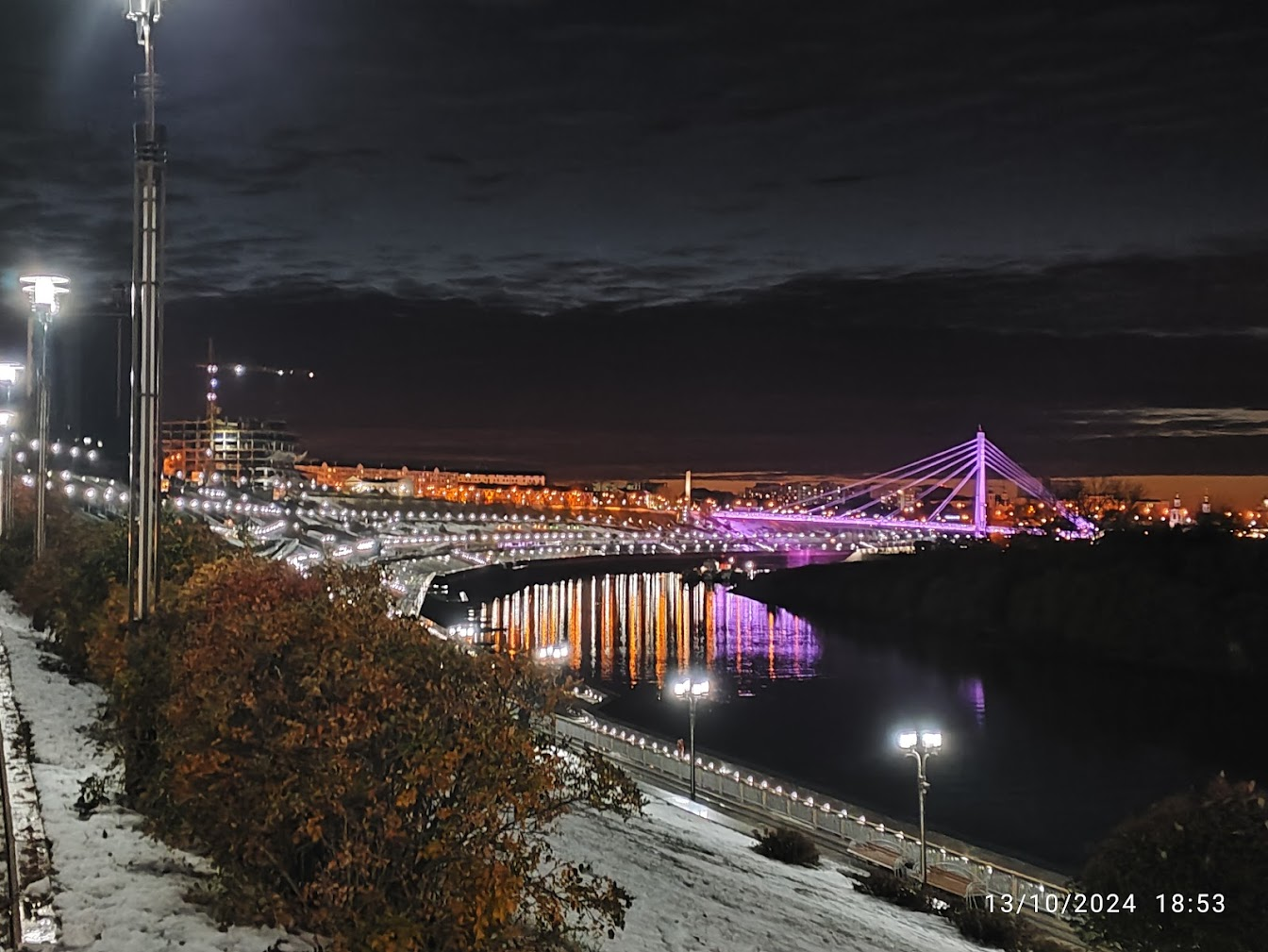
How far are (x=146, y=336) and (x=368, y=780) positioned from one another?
5662 mm

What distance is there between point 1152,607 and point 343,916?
40.8 meters

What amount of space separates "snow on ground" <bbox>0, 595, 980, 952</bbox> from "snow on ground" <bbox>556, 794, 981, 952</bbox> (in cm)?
2

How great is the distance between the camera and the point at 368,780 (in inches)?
216

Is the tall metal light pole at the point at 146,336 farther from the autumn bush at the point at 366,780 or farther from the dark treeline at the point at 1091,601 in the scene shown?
the dark treeline at the point at 1091,601

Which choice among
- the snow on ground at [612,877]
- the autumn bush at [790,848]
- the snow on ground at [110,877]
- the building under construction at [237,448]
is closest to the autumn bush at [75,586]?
the snow on ground at [612,877]

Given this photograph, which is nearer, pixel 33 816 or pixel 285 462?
pixel 33 816

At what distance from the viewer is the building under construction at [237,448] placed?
440ft

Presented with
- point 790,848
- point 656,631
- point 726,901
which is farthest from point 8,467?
point 726,901

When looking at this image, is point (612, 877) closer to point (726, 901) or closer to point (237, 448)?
point (726, 901)

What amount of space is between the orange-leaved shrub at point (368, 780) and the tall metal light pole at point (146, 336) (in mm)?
3352

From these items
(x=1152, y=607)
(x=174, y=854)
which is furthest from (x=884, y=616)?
(x=174, y=854)

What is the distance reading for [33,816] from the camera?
24.0 feet

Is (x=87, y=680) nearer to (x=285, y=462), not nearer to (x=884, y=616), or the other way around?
(x=884, y=616)

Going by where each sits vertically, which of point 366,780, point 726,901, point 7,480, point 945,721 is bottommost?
point 945,721
